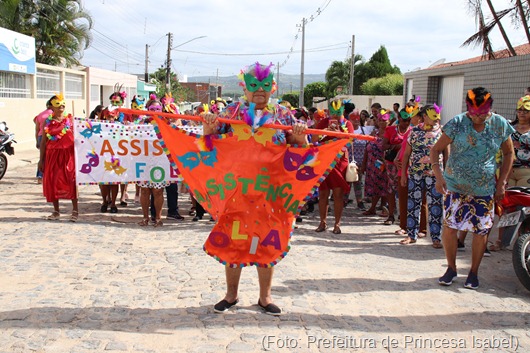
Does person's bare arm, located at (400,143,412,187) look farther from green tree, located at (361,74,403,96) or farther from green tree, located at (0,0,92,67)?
green tree, located at (361,74,403,96)

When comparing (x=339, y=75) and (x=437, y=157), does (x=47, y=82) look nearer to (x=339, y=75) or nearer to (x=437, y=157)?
(x=437, y=157)

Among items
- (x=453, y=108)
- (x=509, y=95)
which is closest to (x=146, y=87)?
(x=453, y=108)

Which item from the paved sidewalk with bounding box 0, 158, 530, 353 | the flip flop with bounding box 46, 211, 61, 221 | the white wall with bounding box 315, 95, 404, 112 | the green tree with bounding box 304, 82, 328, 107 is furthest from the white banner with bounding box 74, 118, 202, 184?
the green tree with bounding box 304, 82, 328, 107

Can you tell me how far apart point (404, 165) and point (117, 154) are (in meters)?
4.43

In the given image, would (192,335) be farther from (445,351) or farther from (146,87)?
(146,87)

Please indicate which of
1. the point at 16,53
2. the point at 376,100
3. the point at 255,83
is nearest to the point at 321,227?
the point at 255,83

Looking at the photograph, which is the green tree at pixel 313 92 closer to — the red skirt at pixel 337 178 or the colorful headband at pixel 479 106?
the red skirt at pixel 337 178

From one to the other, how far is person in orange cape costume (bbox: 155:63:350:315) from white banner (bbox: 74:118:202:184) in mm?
3704

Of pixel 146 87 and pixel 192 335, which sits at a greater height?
pixel 146 87

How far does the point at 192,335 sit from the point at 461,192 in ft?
9.92

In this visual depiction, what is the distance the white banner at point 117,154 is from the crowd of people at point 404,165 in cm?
18

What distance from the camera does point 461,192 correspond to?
530 cm

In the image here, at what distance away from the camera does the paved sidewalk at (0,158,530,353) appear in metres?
3.97

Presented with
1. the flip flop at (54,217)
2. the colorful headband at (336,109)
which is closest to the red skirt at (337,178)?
the colorful headband at (336,109)
